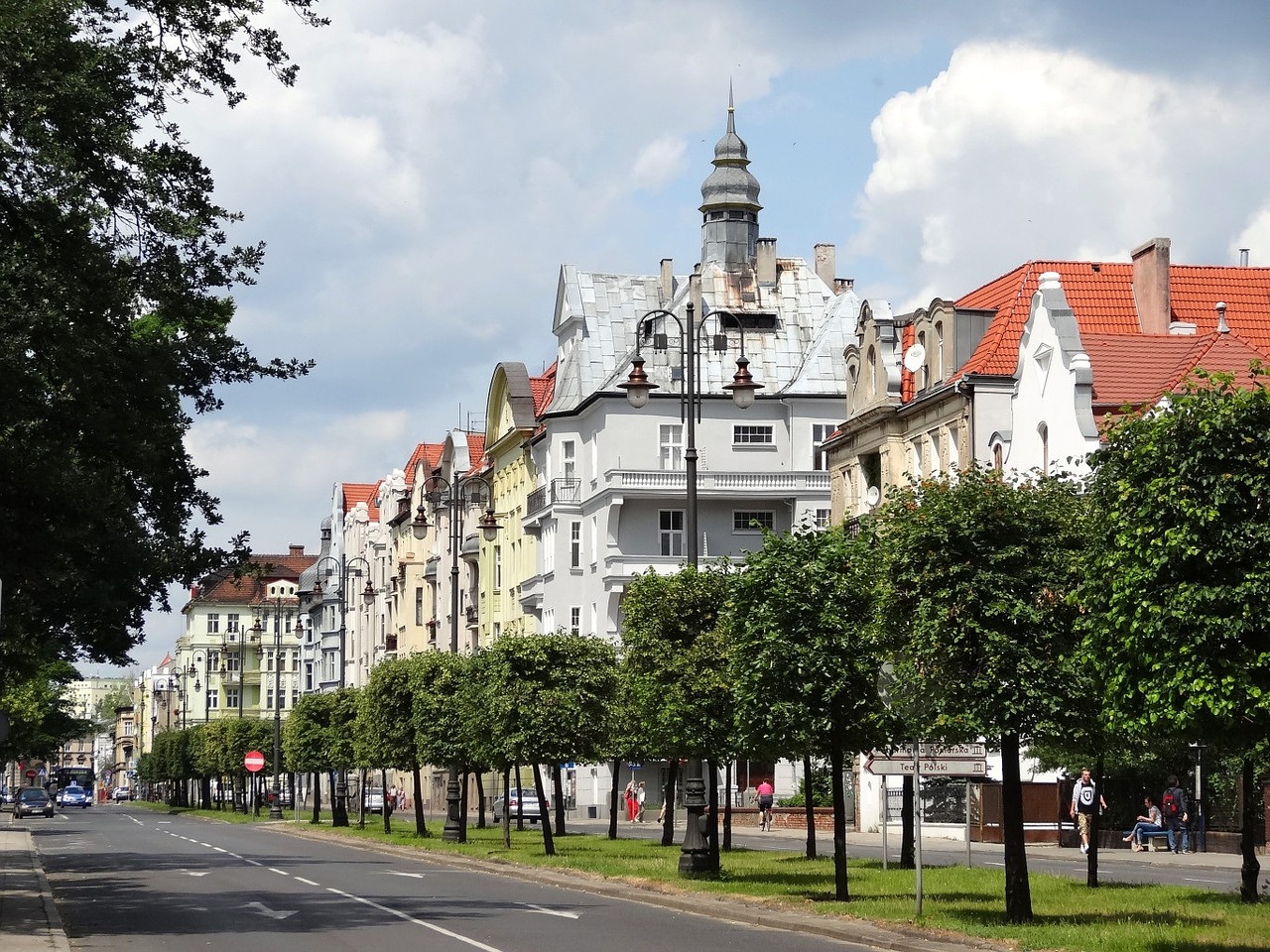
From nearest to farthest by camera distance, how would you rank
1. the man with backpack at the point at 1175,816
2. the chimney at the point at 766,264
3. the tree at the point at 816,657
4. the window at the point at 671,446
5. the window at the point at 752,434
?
the tree at the point at 816,657
the man with backpack at the point at 1175,816
the window at the point at 671,446
the window at the point at 752,434
the chimney at the point at 766,264

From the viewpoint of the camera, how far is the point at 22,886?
101 ft

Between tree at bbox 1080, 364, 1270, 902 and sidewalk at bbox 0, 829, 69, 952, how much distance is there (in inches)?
429

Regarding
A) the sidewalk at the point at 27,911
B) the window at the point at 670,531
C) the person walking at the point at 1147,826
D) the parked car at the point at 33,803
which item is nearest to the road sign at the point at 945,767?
the sidewalk at the point at 27,911

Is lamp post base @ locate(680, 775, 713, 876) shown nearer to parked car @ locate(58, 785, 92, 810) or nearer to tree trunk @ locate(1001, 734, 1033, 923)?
tree trunk @ locate(1001, 734, 1033, 923)

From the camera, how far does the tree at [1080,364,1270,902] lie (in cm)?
1688

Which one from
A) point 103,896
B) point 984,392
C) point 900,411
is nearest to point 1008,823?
point 103,896

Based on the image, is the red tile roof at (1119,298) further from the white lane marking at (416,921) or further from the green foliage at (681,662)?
the white lane marking at (416,921)

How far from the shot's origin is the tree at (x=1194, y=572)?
16.9 metres

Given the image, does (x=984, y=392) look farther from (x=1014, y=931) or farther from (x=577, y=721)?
(x=1014, y=931)

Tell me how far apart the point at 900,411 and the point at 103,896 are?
107 ft

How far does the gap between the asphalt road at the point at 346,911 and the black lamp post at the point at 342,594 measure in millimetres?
26184

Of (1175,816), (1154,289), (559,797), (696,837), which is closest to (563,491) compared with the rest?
(1154,289)

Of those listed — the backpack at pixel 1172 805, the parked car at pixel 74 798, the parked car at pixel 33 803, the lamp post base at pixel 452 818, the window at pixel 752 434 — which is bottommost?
the parked car at pixel 74 798

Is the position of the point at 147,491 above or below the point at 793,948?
above
